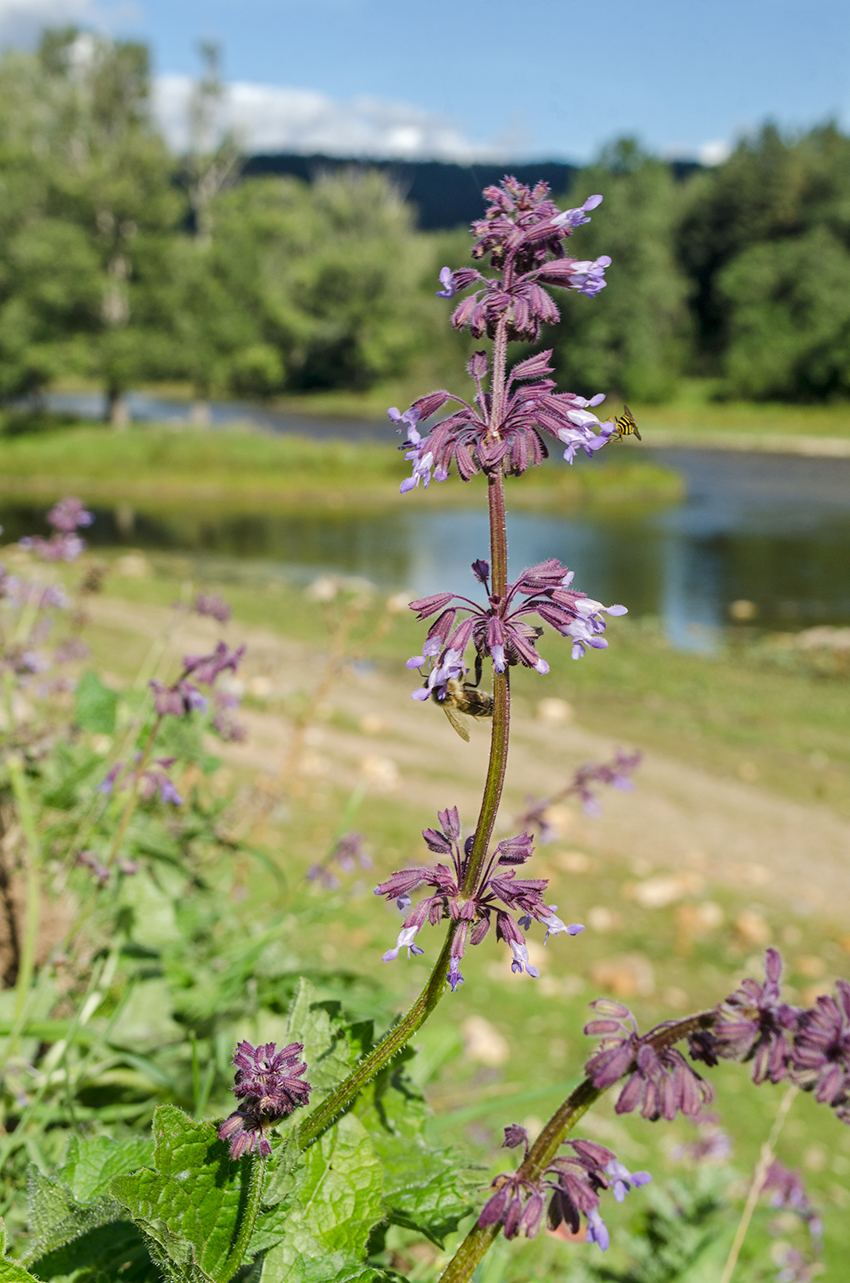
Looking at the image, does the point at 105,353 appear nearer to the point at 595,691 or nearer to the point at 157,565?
the point at 157,565

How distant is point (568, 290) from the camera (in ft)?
4.49

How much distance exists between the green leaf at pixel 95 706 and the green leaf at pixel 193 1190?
6.00 ft

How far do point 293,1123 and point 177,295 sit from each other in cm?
5512

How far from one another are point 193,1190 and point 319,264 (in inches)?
3377

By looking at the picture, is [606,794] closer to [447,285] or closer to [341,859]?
[341,859]

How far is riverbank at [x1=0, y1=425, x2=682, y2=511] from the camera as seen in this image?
4000cm

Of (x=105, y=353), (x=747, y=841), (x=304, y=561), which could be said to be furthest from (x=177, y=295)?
(x=747, y=841)

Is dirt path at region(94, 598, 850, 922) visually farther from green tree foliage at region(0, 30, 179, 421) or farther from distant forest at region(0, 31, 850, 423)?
green tree foliage at region(0, 30, 179, 421)

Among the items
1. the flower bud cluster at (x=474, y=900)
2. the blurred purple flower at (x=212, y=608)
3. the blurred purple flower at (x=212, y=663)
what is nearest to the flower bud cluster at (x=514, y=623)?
the flower bud cluster at (x=474, y=900)

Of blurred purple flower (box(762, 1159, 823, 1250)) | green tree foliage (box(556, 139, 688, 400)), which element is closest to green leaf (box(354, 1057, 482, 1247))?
blurred purple flower (box(762, 1159, 823, 1250))

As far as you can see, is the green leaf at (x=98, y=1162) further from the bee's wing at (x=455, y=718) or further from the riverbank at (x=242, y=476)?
the riverbank at (x=242, y=476)

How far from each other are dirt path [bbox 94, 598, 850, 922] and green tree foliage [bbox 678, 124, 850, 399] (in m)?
75.8

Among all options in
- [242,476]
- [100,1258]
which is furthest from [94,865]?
[242,476]

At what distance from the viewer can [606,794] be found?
1199cm
